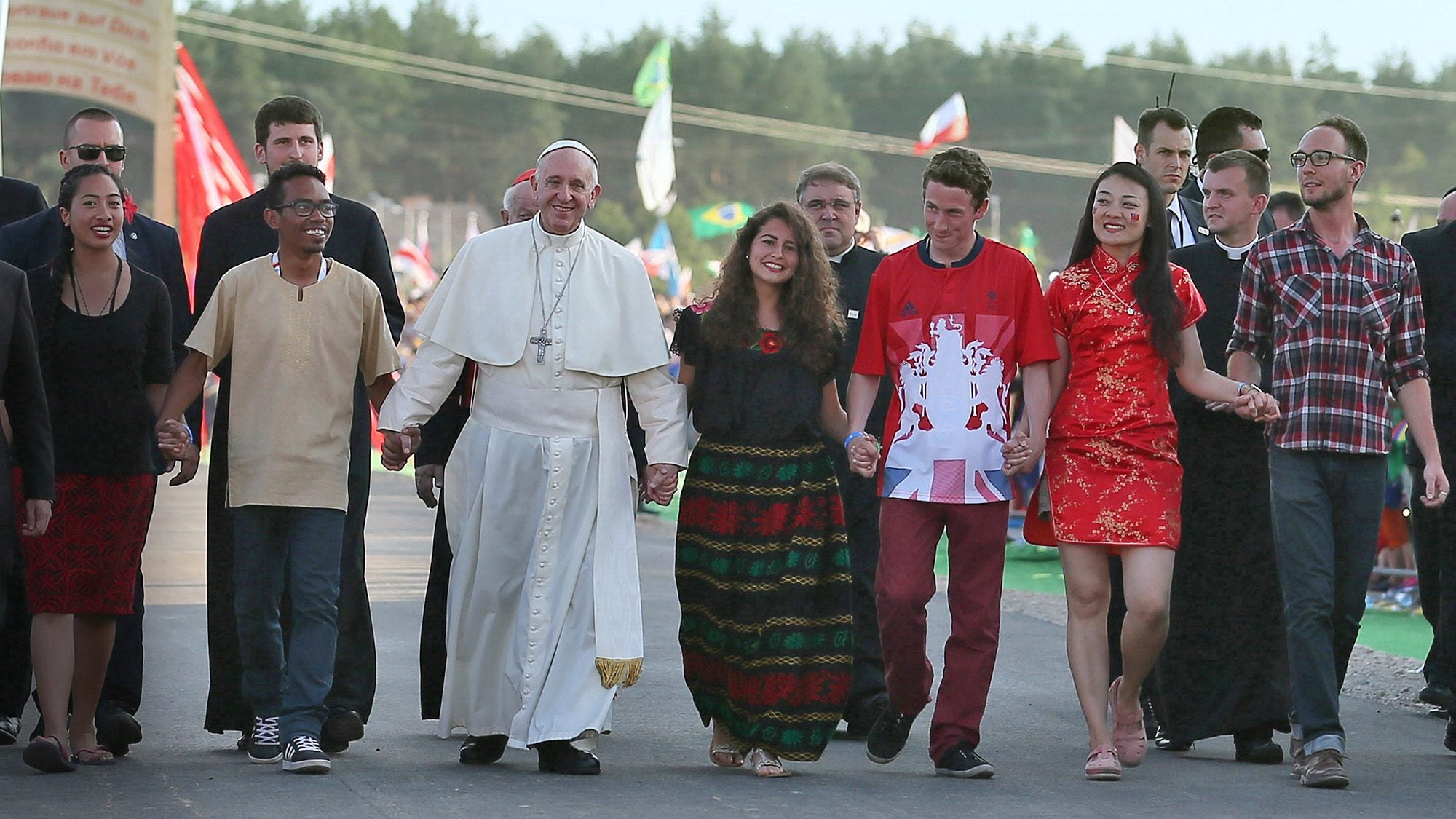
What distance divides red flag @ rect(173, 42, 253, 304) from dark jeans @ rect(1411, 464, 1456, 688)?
1346cm

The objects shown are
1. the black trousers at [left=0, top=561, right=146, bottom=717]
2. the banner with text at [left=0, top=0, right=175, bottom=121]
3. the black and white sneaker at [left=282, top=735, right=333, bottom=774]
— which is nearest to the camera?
the black and white sneaker at [left=282, top=735, right=333, bottom=774]

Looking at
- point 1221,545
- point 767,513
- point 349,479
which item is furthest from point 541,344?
point 1221,545

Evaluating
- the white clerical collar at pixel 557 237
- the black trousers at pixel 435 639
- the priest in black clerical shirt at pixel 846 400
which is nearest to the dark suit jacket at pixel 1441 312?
the priest in black clerical shirt at pixel 846 400

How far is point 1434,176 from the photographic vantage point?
93312 mm

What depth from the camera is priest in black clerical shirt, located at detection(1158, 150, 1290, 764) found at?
300 inches

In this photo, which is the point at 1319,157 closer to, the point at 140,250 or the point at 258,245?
the point at 258,245

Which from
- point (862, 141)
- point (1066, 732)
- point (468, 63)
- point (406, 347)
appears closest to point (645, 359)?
point (1066, 732)

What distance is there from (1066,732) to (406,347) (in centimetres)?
2682

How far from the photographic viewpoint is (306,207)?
23.0ft

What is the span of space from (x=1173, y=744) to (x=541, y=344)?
274 cm

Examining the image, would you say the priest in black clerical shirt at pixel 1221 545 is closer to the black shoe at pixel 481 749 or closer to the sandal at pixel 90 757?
the black shoe at pixel 481 749

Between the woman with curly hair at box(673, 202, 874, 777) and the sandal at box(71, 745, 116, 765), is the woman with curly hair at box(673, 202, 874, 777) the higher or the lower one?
the higher one

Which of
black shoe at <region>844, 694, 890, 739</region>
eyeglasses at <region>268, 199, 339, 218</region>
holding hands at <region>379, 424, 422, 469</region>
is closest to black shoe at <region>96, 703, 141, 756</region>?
holding hands at <region>379, 424, 422, 469</region>

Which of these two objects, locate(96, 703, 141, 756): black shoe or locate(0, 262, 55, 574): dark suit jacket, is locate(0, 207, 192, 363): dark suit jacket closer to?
locate(0, 262, 55, 574): dark suit jacket
